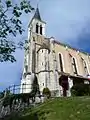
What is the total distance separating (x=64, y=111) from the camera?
25797mm

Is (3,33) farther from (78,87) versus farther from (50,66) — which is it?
(50,66)

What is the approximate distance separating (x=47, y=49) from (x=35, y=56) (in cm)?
302

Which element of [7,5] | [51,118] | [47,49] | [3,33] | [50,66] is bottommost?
[51,118]

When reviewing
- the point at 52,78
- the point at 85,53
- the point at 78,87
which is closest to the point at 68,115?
the point at 78,87

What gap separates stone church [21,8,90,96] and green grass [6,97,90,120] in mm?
→ 16270

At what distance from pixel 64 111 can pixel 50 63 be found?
30.1 meters

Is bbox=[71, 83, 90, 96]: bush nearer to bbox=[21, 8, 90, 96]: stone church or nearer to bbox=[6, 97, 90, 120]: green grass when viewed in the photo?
bbox=[6, 97, 90, 120]: green grass

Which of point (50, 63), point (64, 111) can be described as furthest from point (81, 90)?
point (50, 63)

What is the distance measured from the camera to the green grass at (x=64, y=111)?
2400cm

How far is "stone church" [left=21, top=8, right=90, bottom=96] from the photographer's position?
5078cm

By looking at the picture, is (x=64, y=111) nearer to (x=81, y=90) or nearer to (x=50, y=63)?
(x=81, y=90)

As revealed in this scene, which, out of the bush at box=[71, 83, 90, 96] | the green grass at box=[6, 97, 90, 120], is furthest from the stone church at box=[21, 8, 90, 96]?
the green grass at box=[6, 97, 90, 120]

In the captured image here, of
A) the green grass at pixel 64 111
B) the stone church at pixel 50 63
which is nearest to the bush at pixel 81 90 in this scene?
the green grass at pixel 64 111

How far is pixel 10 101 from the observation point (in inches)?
1447
